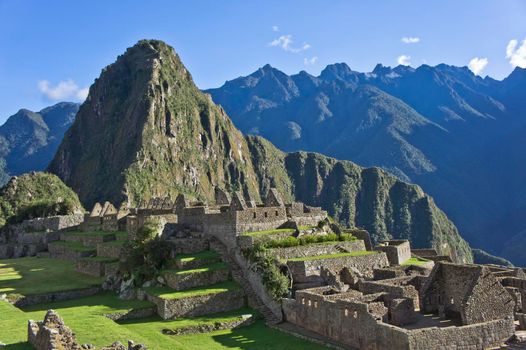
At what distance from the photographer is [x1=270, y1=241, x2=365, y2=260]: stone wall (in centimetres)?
3038

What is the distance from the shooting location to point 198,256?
104 feet

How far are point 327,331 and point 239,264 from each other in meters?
8.92

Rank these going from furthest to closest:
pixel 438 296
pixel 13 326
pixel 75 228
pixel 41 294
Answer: pixel 75 228, pixel 41 294, pixel 438 296, pixel 13 326

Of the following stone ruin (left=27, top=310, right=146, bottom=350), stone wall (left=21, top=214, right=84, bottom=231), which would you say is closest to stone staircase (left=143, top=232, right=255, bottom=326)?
stone ruin (left=27, top=310, right=146, bottom=350)

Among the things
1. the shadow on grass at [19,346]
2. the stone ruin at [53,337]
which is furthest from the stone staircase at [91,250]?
the stone ruin at [53,337]

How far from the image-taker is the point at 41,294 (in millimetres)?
30953

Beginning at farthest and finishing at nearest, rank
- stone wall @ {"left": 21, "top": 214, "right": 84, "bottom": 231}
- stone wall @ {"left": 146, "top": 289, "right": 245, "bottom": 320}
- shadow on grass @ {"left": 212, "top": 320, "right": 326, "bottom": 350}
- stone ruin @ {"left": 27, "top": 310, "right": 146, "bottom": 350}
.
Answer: stone wall @ {"left": 21, "top": 214, "right": 84, "bottom": 231}, stone wall @ {"left": 146, "top": 289, "right": 245, "bottom": 320}, shadow on grass @ {"left": 212, "top": 320, "right": 326, "bottom": 350}, stone ruin @ {"left": 27, "top": 310, "right": 146, "bottom": 350}

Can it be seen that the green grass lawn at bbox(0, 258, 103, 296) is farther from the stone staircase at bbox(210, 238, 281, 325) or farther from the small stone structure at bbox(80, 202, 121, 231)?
the stone staircase at bbox(210, 238, 281, 325)

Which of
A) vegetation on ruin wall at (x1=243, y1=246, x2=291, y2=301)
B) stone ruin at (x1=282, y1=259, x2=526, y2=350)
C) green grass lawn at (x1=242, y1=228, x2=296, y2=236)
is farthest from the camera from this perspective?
green grass lawn at (x1=242, y1=228, x2=296, y2=236)

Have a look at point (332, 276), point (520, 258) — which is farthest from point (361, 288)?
point (520, 258)

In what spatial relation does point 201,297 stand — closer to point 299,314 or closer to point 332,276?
point 299,314

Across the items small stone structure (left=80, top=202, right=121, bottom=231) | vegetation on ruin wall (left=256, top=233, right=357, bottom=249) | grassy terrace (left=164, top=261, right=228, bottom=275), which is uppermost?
small stone structure (left=80, top=202, right=121, bottom=231)

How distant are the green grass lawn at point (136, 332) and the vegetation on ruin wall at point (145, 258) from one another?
2.55m

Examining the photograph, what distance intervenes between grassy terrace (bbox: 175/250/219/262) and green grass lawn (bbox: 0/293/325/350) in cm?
372
